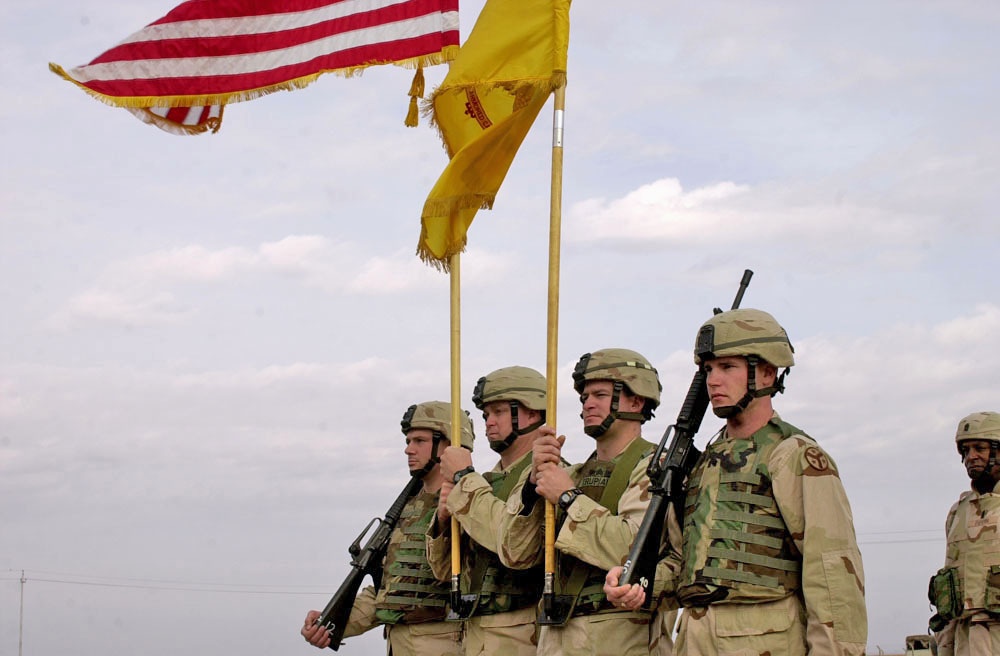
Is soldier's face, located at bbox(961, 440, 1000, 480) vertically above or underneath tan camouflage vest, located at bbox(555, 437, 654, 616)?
above

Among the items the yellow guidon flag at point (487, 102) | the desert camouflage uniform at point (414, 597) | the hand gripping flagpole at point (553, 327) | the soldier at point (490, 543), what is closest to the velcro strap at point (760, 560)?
the hand gripping flagpole at point (553, 327)

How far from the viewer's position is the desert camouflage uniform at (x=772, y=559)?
6855mm

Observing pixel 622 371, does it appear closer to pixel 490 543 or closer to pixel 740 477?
pixel 490 543

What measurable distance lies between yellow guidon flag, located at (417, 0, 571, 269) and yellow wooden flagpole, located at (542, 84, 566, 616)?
0.38 m

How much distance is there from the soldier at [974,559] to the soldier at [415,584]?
448 centimetres

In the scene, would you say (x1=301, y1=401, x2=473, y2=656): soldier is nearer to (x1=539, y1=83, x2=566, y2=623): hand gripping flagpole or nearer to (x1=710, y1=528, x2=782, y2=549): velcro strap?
(x1=539, y1=83, x2=566, y2=623): hand gripping flagpole

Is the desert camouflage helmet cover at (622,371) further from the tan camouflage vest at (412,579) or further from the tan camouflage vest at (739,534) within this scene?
the tan camouflage vest at (412,579)

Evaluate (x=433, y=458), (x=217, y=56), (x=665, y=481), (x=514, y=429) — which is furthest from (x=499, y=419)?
(x=217, y=56)

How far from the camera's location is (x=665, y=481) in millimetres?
7773

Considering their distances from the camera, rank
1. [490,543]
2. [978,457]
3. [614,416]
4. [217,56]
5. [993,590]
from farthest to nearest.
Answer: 1. [978,457]
2. [993,590]
3. [217,56]
4. [490,543]
5. [614,416]

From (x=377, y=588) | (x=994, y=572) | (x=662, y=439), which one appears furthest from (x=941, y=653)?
(x=662, y=439)

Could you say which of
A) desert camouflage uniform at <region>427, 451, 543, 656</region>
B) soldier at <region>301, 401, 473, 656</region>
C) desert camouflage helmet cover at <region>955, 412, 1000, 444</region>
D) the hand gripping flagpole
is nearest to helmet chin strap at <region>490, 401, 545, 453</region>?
desert camouflage uniform at <region>427, 451, 543, 656</region>

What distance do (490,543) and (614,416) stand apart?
120cm

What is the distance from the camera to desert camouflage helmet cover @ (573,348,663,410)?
9320mm
